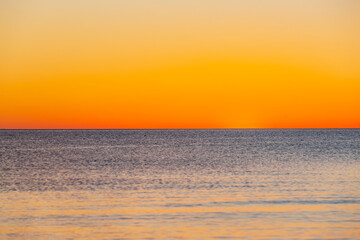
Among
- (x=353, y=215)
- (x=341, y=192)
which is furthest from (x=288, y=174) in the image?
(x=353, y=215)

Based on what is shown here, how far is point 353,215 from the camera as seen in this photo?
21531 mm

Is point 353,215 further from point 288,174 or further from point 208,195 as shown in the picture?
point 288,174

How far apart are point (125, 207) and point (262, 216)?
21.1 feet

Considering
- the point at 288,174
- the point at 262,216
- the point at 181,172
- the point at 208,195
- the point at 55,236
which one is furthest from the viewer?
the point at 181,172

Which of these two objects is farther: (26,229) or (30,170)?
(30,170)

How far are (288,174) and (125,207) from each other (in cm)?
1952

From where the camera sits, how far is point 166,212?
72.9 ft

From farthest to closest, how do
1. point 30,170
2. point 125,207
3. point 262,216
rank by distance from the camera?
point 30,170 < point 125,207 < point 262,216

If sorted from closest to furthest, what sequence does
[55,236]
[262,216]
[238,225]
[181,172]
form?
[55,236], [238,225], [262,216], [181,172]

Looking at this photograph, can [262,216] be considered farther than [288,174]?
No

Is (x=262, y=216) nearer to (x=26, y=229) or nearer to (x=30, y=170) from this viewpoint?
(x=26, y=229)

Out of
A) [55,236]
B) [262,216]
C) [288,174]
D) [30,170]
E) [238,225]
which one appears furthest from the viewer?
[30,170]

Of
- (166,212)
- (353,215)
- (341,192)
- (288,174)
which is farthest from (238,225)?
(288,174)

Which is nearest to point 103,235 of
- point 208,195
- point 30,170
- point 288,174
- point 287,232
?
point 287,232
